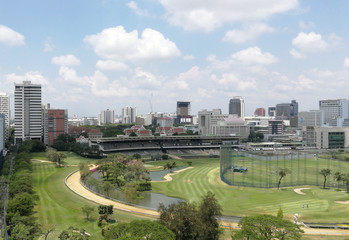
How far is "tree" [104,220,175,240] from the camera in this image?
2333 centimetres

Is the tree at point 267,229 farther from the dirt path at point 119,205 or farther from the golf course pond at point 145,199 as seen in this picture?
the golf course pond at point 145,199

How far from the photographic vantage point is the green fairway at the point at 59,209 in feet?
116

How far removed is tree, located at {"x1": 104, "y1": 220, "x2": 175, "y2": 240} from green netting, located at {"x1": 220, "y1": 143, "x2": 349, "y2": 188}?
3739 cm

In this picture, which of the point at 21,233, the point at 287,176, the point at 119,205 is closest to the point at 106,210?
the point at 119,205

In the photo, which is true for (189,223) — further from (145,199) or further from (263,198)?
(263,198)

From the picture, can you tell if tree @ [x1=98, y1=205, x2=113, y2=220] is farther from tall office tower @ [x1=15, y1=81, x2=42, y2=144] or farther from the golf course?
tall office tower @ [x1=15, y1=81, x2=42, y2=144]

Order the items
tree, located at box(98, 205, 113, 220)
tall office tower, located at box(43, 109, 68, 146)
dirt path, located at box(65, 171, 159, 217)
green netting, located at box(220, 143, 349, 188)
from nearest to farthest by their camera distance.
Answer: tree, located at box(98, 205, 113, 220) < dirt path, located at box(65, 171, 159, 217) < green netting, located at box(220, 143, 349, 188) < tall office tower, located at box(43, 109, 68, 146)

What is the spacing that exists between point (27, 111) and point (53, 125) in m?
14.2

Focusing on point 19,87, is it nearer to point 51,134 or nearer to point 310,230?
point 51,134

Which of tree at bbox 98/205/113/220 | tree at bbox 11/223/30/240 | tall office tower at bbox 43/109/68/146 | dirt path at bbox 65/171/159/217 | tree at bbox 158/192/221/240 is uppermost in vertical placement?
tall office tower at bbox 43/109/68/146

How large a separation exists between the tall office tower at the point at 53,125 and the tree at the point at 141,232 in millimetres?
124581

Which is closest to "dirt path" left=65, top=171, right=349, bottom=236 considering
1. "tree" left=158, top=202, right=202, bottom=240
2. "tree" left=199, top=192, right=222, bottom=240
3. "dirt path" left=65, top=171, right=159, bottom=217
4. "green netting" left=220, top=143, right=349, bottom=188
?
"dirt path" left=65, top=171, right=159, bottom=217

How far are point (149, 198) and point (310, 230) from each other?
25.9m

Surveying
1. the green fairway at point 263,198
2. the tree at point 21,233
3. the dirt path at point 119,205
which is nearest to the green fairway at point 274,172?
the green fairway at point 263,198
